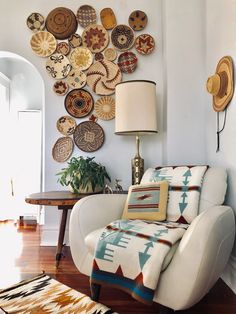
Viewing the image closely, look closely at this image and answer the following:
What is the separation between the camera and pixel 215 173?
188 centimetres

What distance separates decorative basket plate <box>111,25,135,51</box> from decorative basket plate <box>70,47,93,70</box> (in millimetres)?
274

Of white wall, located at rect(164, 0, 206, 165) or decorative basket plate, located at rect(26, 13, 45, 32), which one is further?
decorative basket plate, located at rect(26, 13, 45, 32)

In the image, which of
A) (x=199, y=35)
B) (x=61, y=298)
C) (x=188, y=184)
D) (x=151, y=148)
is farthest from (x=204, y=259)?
(x=199, y=35)

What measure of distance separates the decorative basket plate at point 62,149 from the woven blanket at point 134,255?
1371 millimetres

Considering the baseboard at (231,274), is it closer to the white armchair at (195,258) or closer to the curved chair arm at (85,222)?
the white armchair at (195,258)

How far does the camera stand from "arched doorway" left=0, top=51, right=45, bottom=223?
13.8 ft

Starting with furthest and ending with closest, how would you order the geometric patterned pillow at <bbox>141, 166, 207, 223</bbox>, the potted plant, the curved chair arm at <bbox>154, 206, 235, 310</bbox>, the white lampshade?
the potted plant, the white lampshade, the geometric patterned pillow at <bbox>141, 166, 207, 223</bbox>, the curved chair arm at <bbox>154, 206, 235, 310</bbox>

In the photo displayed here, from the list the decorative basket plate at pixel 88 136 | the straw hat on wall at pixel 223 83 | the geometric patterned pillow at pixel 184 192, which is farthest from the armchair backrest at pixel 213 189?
the decorative basket plate at pixel 88 136

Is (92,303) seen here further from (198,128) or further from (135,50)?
(135,50)

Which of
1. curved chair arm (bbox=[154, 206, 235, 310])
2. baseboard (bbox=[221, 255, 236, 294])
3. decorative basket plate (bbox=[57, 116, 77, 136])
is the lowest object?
baseboard (bbox=[221, 255, 236, 294])

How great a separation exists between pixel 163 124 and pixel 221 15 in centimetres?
103

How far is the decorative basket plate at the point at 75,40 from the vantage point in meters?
2.88

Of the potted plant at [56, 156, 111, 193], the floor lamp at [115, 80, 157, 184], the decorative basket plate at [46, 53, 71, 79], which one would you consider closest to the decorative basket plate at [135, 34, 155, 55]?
the floor lamp at [115, 80, 157, 184]

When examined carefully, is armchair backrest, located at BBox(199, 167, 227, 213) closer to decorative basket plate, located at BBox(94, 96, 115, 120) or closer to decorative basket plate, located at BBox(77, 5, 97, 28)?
decorative basket plate, located at BBox(94, 96, 115, 120)
